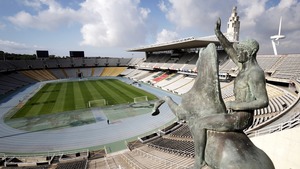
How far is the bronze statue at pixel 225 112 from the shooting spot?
2.94 m

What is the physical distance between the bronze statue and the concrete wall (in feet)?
20.6

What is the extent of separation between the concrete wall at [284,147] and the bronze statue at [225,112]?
6.27 metres

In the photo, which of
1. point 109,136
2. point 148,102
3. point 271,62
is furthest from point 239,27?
point 109,136

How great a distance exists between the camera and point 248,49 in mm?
3248

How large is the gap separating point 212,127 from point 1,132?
25210mm

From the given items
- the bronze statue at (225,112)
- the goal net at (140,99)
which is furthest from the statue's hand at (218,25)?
the goal net at (140,99)

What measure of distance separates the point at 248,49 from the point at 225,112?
1212 mm

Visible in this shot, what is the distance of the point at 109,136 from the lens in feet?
63.5

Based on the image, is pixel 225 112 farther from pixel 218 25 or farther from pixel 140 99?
pixel 140 99

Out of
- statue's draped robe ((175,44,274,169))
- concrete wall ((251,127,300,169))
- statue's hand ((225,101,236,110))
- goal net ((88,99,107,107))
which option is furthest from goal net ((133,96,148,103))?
statue's hand ((225,101,236,110))

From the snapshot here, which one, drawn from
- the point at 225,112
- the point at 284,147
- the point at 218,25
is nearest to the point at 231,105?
the point at 225,112

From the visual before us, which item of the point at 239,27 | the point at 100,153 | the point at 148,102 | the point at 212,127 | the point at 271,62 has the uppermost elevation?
the point at 239,27

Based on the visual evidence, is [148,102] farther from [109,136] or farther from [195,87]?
[195,87]

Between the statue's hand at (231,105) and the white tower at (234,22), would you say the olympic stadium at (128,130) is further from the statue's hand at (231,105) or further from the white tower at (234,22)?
the white tower at (234,22)
